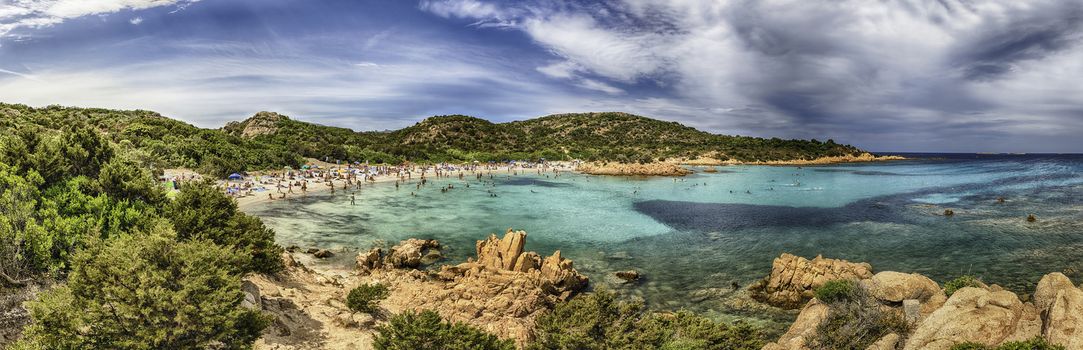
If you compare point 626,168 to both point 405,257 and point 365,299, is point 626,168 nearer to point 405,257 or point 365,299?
point 405,257

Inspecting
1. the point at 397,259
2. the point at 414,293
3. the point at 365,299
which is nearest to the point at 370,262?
the point at 397,259

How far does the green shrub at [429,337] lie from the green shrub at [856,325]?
1012 cm

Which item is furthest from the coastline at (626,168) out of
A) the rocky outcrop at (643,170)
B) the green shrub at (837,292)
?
the green shrub at (837,292)

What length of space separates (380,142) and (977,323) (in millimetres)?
151954

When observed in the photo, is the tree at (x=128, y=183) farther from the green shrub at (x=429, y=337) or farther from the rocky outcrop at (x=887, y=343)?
the rocky outcrop at (x=887, y=343)

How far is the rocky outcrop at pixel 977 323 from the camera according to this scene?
12.1 metres

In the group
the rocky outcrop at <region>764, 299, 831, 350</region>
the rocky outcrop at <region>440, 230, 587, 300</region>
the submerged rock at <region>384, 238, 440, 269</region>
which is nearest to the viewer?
the rocky outcrop at <region>764, 299, 831, 350</region>

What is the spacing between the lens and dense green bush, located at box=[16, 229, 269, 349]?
30.3ft

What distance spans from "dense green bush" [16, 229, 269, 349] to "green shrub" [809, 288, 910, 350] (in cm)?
1687

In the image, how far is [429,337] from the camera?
1240cm

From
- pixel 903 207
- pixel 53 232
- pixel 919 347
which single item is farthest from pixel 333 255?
pixel 903 207

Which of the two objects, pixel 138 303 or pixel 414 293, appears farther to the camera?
pixel 414 293

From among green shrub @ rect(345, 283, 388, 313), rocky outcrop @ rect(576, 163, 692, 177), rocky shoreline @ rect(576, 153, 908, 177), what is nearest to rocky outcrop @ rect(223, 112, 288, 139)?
rocky shoreline @ rect(576, 153, 908, 177)

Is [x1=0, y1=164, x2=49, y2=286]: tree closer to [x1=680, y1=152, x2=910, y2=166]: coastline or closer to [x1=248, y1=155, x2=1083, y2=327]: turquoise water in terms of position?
[x1=248, y1=155, x2=1083, y2=327]: turquoise water
